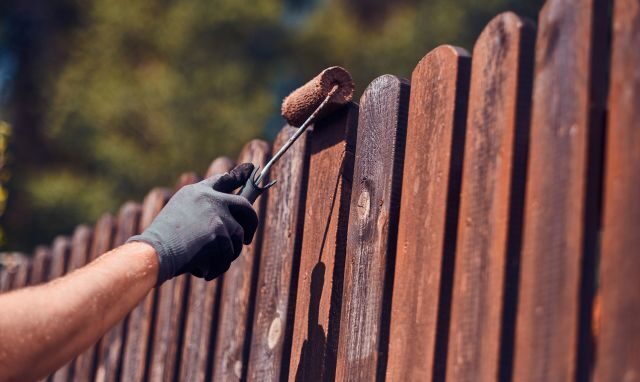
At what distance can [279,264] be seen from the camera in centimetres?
266

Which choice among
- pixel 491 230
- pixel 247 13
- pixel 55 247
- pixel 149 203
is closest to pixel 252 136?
pixel 247 13

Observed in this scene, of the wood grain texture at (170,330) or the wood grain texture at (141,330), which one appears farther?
the wood grain texture at (141,330)

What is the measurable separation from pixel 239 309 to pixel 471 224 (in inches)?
48.4

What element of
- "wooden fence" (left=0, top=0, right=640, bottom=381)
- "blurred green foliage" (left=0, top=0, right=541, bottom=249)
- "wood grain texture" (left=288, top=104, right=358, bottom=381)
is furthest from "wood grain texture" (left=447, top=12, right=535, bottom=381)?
"blurred green foliage" (left=0, top=0, right=541, bottom=249)

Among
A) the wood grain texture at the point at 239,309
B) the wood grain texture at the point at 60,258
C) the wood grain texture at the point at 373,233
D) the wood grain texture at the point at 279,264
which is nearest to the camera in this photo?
the wood grain texture at the point at 373,233

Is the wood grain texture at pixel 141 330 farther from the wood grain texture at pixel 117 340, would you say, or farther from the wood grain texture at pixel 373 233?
the wood grain texture at pixel 373 233

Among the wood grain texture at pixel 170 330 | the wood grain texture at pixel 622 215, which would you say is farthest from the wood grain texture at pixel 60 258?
the wood grain texture at pixel 622 215

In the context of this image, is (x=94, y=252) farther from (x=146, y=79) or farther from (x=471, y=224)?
(x=146, y=79)

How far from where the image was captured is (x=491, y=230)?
5.75ft

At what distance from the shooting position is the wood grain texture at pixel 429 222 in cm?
188

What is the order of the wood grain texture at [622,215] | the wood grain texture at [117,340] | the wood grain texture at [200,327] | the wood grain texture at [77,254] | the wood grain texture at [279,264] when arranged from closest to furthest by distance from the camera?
the wood grain texture at [622,215]
the wood grain texture at [279,264]
the wood grain texture at [200,327]
the wood grain texture at [117,340]
the wood grain texture at [77,254]

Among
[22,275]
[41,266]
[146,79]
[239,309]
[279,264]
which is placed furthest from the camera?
[146,79]

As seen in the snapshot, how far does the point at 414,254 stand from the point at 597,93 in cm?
58

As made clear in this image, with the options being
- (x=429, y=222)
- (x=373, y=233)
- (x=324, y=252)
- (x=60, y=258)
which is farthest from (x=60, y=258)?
(x=429, y=222)
